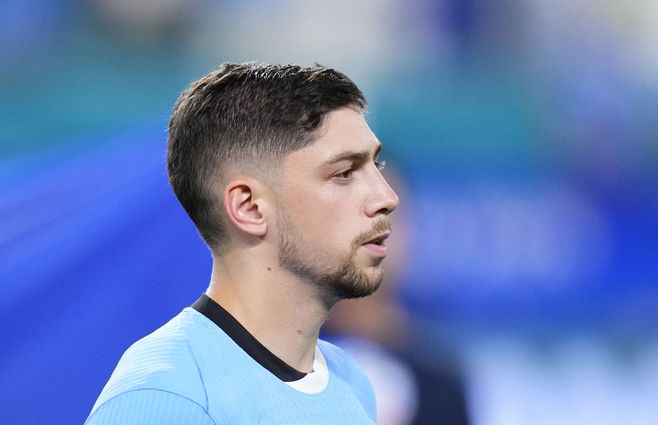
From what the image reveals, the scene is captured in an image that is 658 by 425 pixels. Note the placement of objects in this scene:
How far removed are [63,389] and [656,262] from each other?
1.43m

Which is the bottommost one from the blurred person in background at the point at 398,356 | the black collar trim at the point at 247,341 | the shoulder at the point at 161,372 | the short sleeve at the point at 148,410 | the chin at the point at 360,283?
the short sleeve at the point at 148,410

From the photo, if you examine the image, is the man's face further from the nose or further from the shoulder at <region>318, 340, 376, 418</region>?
the shoulder at <region>318, 340, 376, 418</region>

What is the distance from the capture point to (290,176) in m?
1.11

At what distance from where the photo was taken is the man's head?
111 cm

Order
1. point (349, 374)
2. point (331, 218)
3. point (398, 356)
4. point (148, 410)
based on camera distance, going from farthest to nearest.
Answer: point (398, 356) < point (349, 374) < point (331, 218) < point (148, 410)

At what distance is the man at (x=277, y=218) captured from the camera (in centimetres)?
110

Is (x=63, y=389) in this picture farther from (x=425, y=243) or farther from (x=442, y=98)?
(x=442, y=98)

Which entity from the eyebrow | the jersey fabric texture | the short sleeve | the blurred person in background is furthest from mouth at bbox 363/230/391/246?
the blurred person in background

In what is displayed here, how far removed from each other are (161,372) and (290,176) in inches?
11.5

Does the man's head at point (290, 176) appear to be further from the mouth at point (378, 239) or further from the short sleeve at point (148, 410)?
the short sleeve at point (148, 410)

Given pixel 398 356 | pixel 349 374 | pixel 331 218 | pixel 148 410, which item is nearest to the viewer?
pixel 148 410

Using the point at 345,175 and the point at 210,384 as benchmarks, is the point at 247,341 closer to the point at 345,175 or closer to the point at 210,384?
the point at 210,384

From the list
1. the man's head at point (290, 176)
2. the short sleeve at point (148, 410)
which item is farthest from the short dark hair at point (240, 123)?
the short sleeve at point (148, 410)

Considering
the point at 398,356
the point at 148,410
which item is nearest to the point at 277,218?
Result: the point at 148,410
